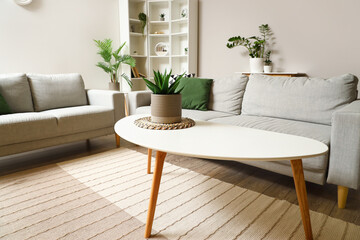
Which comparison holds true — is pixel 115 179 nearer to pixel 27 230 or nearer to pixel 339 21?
pixel 27 230

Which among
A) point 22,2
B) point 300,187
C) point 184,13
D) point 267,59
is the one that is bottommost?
point 300,187

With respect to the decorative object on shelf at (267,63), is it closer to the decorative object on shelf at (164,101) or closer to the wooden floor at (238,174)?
the wooden floor at (238,174)

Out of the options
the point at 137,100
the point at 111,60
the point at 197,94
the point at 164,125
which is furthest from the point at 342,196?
the point at 111,60

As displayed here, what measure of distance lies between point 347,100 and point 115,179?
5.91ft

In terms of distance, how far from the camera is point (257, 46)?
356 centimetres

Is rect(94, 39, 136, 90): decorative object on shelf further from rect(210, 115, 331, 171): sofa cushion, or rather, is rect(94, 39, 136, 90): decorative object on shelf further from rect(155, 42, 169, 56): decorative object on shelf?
rect(210, 115, 331, 171): sofa cushion

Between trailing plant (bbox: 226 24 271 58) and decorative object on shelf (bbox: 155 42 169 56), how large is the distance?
1.18 meters

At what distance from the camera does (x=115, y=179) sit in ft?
6.25

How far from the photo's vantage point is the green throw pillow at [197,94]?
8.36 ft

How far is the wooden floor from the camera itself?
1519 millimetres

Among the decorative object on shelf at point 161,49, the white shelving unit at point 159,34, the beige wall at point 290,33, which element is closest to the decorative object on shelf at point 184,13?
the white shelving unit at point 159,34

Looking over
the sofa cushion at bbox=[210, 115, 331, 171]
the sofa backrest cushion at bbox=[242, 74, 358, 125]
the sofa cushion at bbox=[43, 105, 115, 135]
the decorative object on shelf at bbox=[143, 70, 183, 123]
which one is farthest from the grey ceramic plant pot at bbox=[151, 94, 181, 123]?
the sofa cushion at bbox=[43, 105, 115, 135]

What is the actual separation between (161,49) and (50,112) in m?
2.55

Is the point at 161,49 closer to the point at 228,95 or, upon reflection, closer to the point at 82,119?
the point at 228,95
